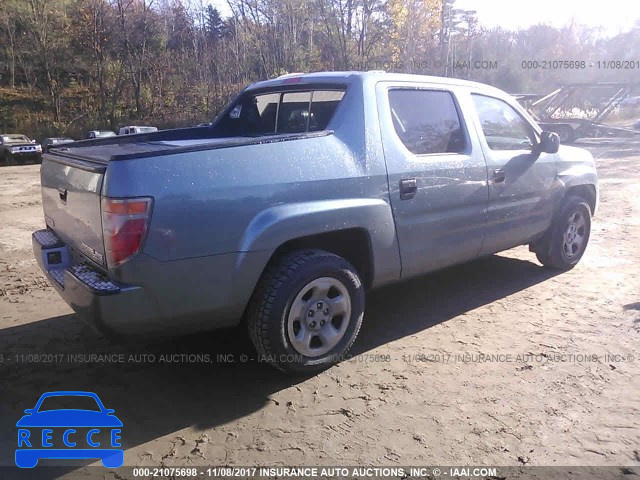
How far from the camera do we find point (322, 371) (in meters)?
3.58

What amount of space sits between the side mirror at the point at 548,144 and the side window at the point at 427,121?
107 centimetres

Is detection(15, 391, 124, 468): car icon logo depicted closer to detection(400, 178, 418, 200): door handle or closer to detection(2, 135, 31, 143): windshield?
detection(400, 178, 418, 200): door handle

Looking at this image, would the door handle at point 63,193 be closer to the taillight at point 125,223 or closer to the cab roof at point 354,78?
the taillight at point 125,223

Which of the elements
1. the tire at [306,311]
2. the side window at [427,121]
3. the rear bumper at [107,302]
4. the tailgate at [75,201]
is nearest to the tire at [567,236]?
the side window at [427,121]

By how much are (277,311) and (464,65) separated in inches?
1057

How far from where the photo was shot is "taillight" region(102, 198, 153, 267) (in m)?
2.71

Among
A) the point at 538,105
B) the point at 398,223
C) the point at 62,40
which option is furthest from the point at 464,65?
the point at 398,223

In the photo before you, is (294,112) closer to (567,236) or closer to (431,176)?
(431,176)

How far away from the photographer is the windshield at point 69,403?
10.3 feet

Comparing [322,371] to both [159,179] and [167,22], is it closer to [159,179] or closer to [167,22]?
[159,179]

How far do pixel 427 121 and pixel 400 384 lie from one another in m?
1.98

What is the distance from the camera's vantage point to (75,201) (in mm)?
3199

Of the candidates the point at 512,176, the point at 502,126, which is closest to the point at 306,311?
the point at 512,176

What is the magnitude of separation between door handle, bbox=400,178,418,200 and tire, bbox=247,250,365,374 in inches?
25.4
